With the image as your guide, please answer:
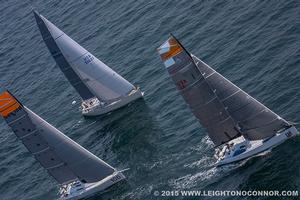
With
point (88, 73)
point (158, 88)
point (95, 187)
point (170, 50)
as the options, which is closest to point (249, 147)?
point (170, 50)

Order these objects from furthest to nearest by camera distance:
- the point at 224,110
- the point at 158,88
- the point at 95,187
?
the point at 158,88, the point at 95,187, the point at 224,110

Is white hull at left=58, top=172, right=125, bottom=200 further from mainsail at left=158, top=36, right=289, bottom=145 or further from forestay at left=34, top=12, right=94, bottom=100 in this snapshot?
forestay at left=34, top=12, right=94, bottom=100

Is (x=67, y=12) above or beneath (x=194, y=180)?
above

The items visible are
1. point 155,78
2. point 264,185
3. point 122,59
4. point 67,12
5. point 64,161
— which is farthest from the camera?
point 67,12

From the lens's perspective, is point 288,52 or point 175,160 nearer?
point 175,160

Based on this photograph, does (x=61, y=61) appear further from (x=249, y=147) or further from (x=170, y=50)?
(x=249, y=147)

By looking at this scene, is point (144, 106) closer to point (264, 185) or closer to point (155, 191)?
point (155, 191)

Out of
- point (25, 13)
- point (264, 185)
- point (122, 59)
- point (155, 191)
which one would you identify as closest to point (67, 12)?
point (25, 13)
